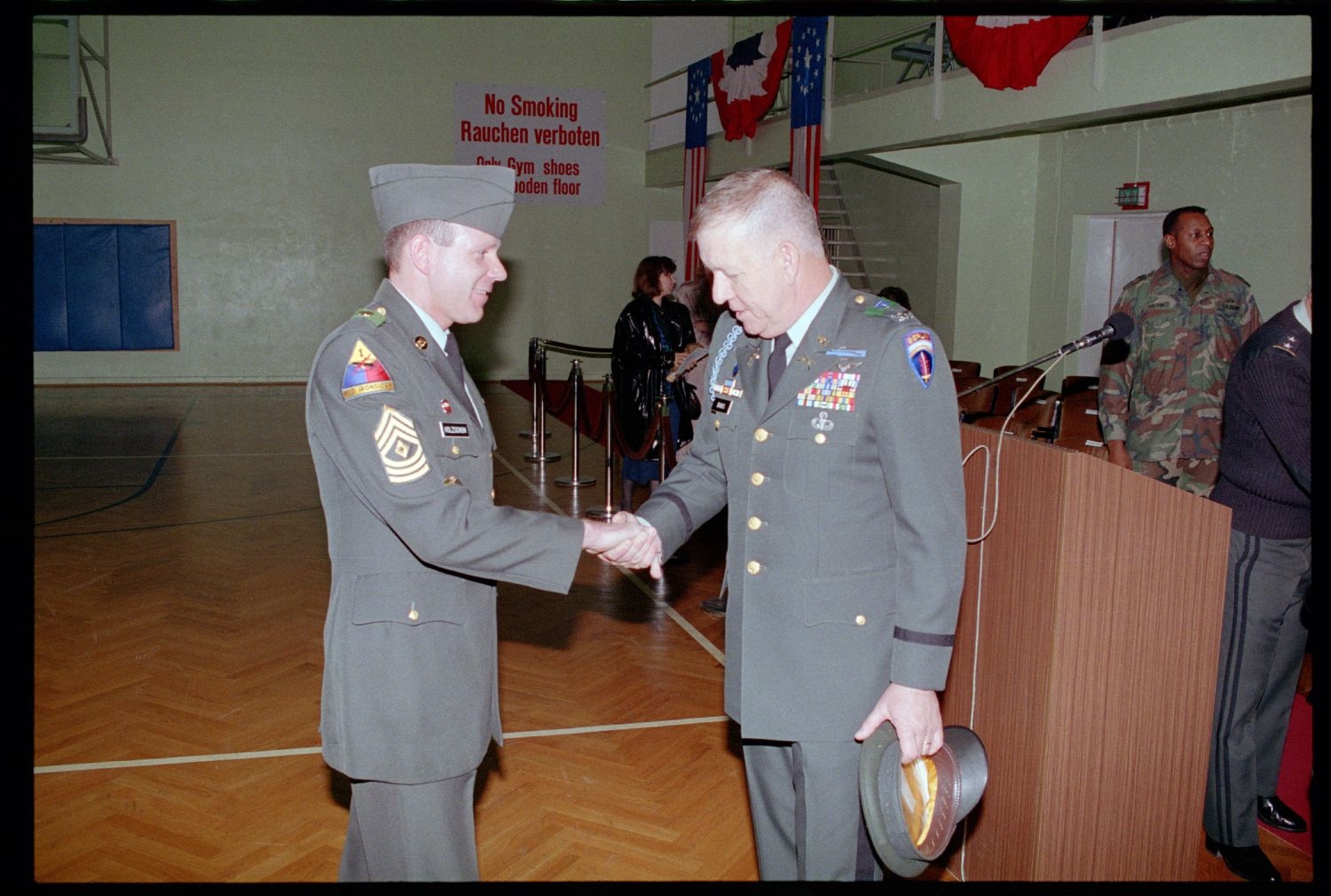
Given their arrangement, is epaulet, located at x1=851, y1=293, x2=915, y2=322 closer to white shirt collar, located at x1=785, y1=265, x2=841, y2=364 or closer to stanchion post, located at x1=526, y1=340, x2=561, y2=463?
white shirt collar, located at x1=785, y1=265, x2=841, y2=364

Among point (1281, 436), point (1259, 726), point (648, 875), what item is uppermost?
point (1281, 436)

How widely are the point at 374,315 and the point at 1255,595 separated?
7.80ft

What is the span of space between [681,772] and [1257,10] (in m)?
2.76

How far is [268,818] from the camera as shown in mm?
3268

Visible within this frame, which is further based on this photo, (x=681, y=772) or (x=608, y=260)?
(x=608, y=260)

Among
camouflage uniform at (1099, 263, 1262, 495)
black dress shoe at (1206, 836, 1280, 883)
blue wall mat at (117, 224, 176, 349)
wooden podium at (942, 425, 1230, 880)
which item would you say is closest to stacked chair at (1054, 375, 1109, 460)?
camouflage uniform at (1099, 263, 1262, 495)

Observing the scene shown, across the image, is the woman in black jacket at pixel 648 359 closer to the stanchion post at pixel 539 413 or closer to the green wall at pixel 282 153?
the stanchion post at pixel 539 413

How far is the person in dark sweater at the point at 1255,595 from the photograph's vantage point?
2.70m

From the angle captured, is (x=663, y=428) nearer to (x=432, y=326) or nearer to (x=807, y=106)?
(x=432, y=326)

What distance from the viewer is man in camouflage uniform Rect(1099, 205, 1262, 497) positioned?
443cm

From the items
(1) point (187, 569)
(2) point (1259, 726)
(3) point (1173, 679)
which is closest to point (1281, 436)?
(3) point (1173, 679)

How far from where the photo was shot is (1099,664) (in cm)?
248

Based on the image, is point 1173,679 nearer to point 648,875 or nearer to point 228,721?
point 648,875

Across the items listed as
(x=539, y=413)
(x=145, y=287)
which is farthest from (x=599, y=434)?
(x=145, y=287)
